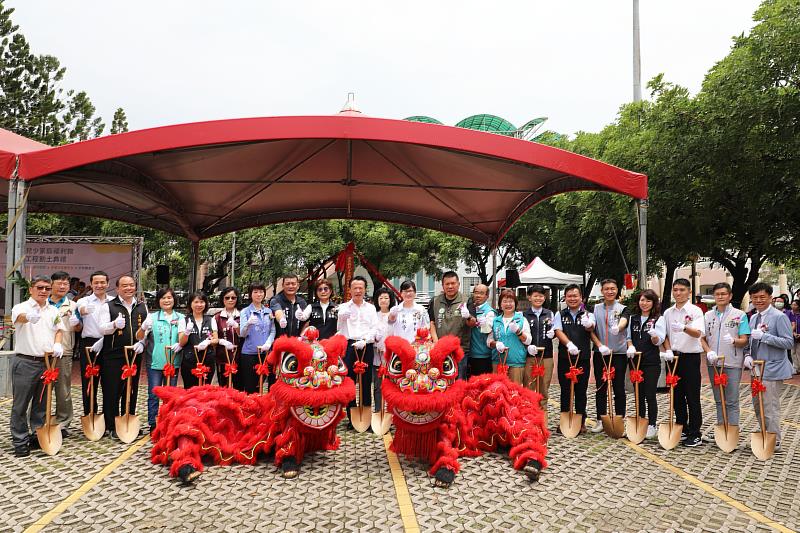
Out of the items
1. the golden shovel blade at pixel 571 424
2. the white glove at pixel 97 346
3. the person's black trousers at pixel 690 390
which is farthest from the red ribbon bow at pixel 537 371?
the white glove at pixel 97 346

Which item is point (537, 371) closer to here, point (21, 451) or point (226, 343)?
point (226, 343)

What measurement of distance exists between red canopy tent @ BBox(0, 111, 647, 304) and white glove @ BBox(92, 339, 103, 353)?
224cm

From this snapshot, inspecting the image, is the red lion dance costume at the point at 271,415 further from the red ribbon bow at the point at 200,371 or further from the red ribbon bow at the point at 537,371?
the red ribbon bow at the point at 537,371

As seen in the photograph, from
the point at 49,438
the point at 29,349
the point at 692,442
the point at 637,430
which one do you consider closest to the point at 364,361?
the point at 637,430

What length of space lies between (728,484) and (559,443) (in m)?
1.49

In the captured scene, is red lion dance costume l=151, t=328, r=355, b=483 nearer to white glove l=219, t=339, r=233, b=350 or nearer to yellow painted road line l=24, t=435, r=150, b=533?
yellow painted road line l=24, t=435, r=150, b=533

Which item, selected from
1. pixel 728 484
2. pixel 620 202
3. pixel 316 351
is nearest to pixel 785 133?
pixel 620 202

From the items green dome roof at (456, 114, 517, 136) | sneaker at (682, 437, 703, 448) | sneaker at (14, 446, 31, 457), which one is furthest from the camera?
green dome roof at (456, 114, 517, 136)

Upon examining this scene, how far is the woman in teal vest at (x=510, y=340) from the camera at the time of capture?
18.0 feet

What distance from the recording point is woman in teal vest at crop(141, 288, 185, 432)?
533 cm

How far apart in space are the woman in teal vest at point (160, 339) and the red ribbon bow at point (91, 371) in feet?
1.55

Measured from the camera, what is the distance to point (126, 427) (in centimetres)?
527

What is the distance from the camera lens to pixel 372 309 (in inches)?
225

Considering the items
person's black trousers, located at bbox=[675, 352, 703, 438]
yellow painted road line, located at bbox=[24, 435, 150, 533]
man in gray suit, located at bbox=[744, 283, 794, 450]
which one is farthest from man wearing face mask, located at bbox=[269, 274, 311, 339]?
man in gray suit, located at bbox=[744, 283, 794, 450]
